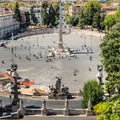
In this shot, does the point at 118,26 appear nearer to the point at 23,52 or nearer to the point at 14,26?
the point at 23,52

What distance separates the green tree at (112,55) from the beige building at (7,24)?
7163 centimetres

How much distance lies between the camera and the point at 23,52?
281 ft

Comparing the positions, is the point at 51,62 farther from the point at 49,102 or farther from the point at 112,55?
the point at 112,55

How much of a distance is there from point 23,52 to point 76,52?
10.2 m

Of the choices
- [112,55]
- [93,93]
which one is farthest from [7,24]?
[93,93]

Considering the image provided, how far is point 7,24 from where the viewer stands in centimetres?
12238

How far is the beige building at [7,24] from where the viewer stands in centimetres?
11788

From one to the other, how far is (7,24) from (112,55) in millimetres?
83082

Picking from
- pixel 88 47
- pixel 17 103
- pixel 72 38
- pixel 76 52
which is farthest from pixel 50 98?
pixel 72 38

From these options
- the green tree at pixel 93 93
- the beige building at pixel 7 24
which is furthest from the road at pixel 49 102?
the beige building at pixel 7 24

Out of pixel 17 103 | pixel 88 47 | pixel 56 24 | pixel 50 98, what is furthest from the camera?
pixel 56 24

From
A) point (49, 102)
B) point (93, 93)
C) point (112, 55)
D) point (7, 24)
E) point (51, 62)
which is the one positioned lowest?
point (51, 62)

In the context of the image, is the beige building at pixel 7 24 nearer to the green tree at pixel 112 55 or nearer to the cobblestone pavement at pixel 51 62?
the cobblestone pavement at pixel 51 62

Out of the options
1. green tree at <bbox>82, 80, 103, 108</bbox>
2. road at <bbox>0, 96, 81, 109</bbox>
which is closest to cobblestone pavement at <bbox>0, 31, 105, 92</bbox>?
road at <bbox>0, 96, 81, 109</bbox>
